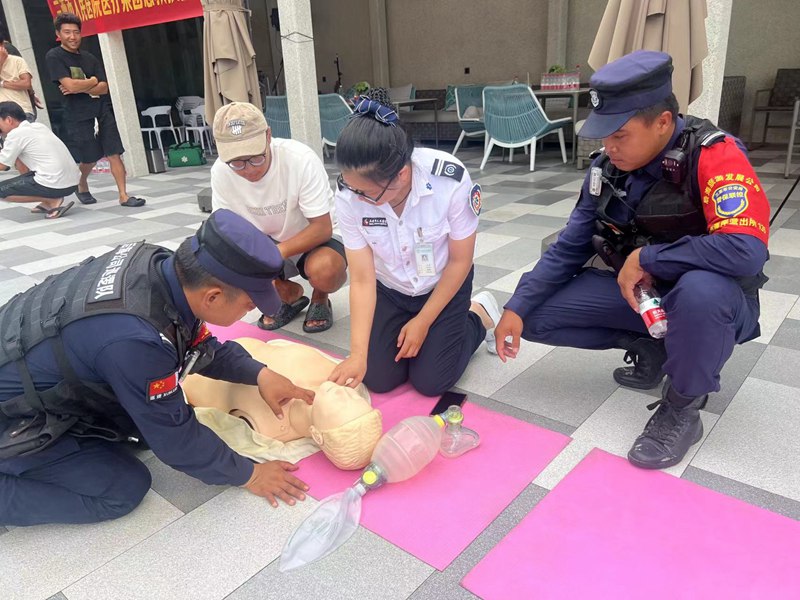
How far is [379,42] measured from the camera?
35.6 ft

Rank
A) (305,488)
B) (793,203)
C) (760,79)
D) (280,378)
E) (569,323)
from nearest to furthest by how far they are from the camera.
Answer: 1. (305,488)
2. (280,378)
3. (569,323)
4. (793,203)
5. (760,79)

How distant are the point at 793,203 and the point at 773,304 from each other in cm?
245

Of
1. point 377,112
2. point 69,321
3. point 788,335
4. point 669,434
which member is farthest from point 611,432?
point 69,321

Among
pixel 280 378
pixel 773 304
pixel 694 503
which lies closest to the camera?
pixel 694 503

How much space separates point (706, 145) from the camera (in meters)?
1.65

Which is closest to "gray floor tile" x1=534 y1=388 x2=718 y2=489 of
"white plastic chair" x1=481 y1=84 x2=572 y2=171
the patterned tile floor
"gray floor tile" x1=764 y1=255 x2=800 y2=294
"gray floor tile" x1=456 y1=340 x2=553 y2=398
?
the patterned tile floor

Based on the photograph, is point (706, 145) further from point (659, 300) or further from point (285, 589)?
point (285, 589)

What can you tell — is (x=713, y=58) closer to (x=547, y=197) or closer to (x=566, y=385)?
(x=547, y=197)

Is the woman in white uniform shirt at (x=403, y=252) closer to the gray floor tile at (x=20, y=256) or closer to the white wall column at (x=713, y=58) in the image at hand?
the white wall column at (x=713, y=58)

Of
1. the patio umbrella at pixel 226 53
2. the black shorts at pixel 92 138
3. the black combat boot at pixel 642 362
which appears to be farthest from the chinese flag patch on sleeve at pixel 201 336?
the black shorts at pixel 92 138

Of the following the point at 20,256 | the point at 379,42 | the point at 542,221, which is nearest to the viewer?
the point at 20,256

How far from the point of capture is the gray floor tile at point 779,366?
214 centimetres

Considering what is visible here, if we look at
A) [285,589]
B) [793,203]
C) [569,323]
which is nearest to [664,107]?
[569,323]

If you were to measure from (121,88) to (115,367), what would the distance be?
6.97 meters
